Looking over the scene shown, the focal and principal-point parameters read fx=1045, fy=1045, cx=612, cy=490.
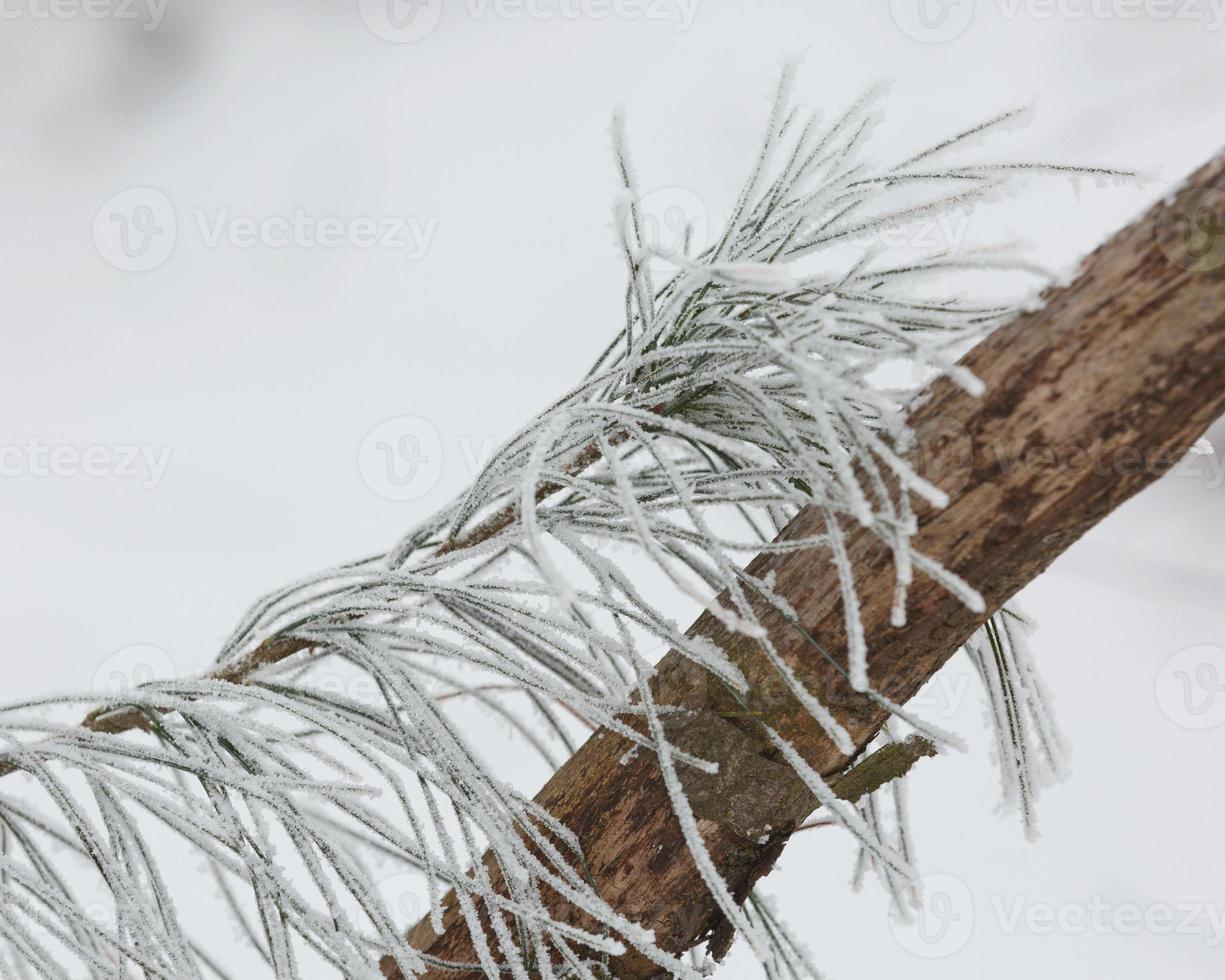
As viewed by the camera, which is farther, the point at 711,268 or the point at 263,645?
the point at 263,645

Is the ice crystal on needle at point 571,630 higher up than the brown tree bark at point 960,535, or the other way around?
the ice crystal on needle at point 571,630

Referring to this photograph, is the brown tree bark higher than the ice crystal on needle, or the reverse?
the ice crystal on needle

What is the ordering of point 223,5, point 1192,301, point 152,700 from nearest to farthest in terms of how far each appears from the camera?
point 1192,301 → point 152,700 → point 223,5

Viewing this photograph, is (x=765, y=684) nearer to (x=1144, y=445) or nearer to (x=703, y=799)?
(x=703, y=799)

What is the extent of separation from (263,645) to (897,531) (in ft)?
0.97

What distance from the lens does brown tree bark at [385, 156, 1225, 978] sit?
0.32 meters

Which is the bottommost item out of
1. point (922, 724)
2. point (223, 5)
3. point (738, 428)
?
point (922, 724)

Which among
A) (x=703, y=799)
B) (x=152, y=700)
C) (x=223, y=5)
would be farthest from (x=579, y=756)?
(x=223, y=5)

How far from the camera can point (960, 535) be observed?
1.14ft

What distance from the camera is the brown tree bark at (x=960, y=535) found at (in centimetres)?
32

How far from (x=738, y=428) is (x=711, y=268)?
4.7 inches

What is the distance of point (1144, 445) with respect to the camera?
0.33 m

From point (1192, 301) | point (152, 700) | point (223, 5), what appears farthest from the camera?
point (223, 5)

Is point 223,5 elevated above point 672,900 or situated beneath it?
elevated above
